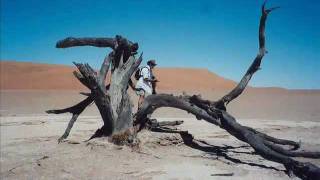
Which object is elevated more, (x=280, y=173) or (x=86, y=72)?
(x=86, y=72)

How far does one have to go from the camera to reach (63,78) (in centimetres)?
5628

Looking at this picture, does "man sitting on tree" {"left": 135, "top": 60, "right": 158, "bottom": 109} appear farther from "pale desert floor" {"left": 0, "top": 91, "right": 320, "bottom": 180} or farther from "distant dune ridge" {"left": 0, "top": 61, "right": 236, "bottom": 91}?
"distant dune ridge" {"left": 0, "top": 61, "right": 236, "bottom": 91}

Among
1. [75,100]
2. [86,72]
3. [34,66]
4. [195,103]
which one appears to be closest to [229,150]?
[195,103]

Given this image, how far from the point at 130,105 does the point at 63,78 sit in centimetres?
5052

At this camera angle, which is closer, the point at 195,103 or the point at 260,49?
the point at 260,49

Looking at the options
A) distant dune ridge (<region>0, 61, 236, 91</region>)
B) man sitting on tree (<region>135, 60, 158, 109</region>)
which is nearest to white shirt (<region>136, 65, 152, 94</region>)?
man sitting on tree (<region>135, 60, 158, 109</region>)

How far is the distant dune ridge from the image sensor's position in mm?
50719

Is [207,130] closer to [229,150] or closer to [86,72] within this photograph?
[229,150]

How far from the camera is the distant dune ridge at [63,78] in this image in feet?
166

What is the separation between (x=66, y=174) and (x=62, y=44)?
123 inches

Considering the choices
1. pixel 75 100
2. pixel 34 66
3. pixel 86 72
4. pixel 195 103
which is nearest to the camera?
pixel 86 72

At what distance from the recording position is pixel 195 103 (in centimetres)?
763

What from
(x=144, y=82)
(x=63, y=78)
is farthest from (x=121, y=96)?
(x=63, y=78)

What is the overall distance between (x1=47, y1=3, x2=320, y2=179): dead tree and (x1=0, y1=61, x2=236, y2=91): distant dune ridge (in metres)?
39.7
